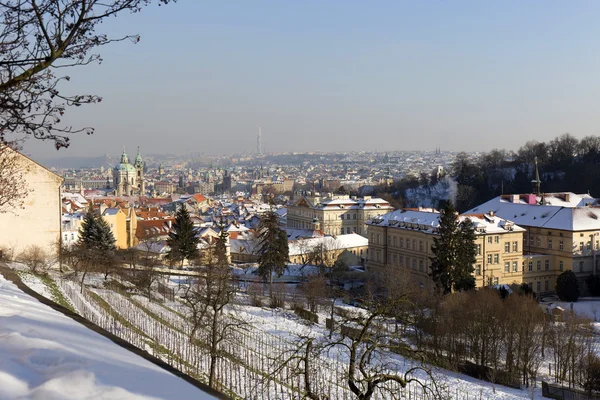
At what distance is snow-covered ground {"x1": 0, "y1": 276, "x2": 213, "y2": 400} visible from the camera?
15.8ft

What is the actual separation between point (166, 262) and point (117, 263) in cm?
947

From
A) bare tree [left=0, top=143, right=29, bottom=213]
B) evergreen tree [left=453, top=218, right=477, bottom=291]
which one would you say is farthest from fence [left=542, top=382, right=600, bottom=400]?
bare tree [left=0, top=143, right=29, bottom=213]

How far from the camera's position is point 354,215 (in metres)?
58.3

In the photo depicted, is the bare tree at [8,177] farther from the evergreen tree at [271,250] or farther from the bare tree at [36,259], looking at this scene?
the evergreen tree at [271,250]

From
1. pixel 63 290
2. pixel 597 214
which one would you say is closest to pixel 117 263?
pixel 63 290

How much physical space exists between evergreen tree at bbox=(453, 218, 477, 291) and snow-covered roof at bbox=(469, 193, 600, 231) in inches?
294

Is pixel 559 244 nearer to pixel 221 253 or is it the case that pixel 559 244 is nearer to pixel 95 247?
pixel 221 253

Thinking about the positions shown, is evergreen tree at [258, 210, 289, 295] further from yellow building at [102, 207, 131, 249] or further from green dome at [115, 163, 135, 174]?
green dome at [115, 163, 135, 174]

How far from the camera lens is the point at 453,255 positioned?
1152 inches

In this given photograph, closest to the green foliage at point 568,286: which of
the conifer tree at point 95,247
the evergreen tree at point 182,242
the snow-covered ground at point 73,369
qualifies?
the evergreen tree at point 182,242

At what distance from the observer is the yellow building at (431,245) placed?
32.2 m

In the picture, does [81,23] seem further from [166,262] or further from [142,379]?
[166,262]

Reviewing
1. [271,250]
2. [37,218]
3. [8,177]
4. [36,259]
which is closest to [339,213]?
[271,250]

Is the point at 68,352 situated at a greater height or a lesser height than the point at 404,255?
greater
